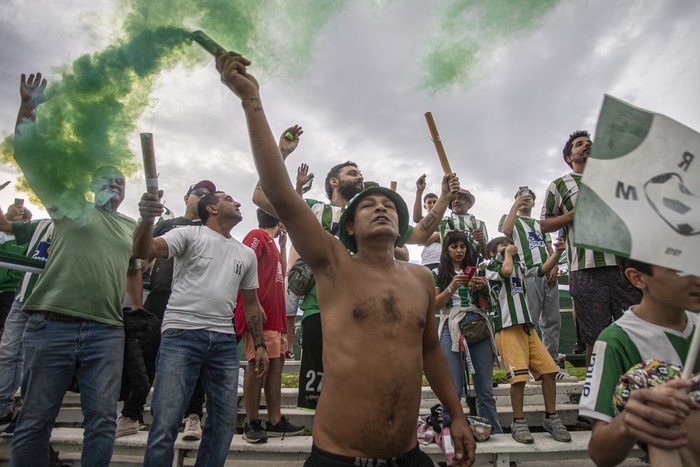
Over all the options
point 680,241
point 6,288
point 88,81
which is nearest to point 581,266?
point 680,241

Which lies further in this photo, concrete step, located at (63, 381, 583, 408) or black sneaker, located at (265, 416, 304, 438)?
concrete step, located at (63, 381, 583, 408)

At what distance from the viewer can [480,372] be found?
4371mm

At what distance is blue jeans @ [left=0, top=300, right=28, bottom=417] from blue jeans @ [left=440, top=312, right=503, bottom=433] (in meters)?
4.46

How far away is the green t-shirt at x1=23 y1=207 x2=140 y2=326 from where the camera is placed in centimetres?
320

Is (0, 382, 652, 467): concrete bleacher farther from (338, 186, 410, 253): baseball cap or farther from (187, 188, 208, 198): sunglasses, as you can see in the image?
(187, 188, 208, 198): sunglasses

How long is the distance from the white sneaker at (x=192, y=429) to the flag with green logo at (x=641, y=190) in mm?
3943

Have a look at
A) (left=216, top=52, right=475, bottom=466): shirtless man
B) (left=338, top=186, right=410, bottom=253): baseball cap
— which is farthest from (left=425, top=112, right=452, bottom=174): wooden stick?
(left=216, top=52, right=475, bottom=466): shirtless man

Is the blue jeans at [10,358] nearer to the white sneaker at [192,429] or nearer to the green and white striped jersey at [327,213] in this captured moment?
the white sneaker at [192,429]

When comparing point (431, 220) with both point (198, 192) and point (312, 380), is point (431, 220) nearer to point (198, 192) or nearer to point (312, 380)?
point (312, 380)

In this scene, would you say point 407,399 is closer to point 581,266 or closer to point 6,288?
point 581,266

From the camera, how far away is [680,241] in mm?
1461

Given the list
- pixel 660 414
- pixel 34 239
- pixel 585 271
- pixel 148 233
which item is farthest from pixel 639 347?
pixel 34 239

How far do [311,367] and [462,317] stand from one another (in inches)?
72.5

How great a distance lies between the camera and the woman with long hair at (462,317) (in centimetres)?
429
